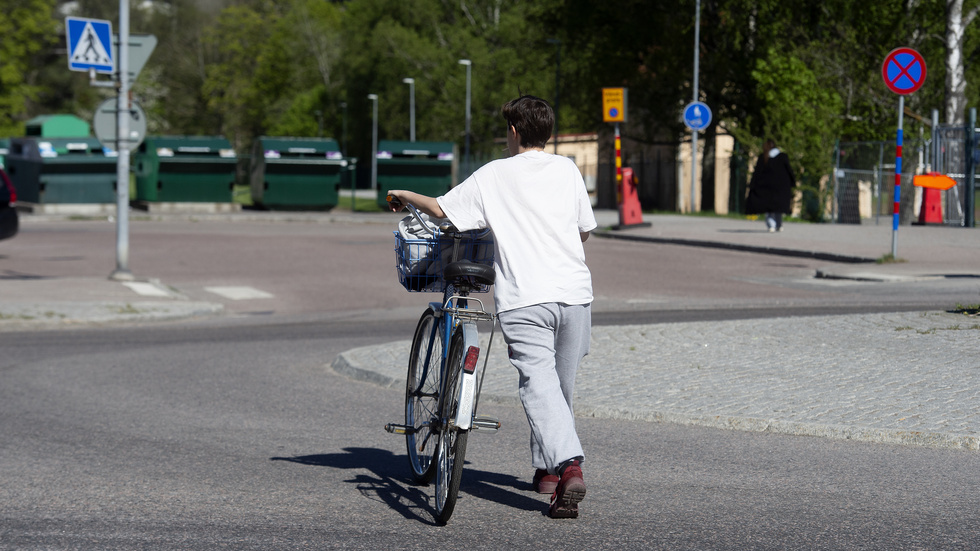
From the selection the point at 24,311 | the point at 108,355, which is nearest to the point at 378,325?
the point at 108,355

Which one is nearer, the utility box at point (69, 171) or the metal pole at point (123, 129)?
the metal pole at point (123, 129)

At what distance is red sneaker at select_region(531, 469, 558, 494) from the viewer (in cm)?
514

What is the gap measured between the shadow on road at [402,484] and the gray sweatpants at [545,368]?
489 mm

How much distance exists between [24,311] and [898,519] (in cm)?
1048

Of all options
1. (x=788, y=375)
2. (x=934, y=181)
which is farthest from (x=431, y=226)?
(x=934, y=181)

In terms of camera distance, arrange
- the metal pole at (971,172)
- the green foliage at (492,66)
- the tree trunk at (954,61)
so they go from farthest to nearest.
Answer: the green foliage at (492,66) < the tree trunk at (954,61) < the metal pole at (971,172)

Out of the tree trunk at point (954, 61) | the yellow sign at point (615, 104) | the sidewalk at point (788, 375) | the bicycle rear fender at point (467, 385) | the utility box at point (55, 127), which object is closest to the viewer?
the bicycle rear fender at point (467, 385)

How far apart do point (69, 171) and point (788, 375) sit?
3156 centimetres

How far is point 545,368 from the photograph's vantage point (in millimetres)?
4609

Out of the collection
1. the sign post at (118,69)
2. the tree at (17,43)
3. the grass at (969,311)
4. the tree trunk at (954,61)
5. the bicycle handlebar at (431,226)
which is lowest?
the grass at (969,311)

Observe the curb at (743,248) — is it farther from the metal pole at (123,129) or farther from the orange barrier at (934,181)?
the metal pole at (123,129)

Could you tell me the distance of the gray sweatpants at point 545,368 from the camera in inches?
180

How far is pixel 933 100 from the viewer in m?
31.4

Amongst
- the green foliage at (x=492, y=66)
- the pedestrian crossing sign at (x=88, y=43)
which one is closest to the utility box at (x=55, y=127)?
the green foliage at (x=492, y=66)
